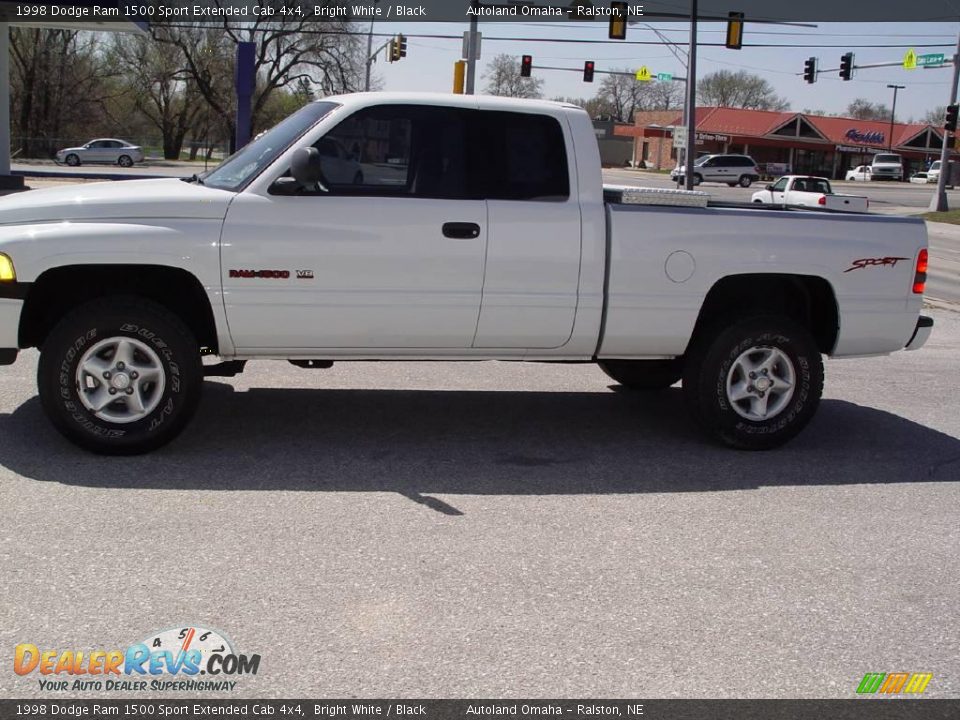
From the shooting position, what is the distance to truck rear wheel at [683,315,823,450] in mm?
6484

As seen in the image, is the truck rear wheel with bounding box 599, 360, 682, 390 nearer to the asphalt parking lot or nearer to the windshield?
the asphalt parking lot

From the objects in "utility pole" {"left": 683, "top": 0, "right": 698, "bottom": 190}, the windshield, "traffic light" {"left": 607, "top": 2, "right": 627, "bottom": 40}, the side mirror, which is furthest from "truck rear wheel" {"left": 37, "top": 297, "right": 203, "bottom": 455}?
"utility pole" {"left": 683, "top": 0, "right": 698, "bottom": 190}

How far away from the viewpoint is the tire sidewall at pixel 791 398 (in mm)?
6473

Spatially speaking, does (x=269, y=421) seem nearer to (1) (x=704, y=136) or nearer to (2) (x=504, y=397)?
(2) (x=504, y=397)

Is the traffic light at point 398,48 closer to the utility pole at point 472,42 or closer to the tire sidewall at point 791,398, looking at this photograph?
the utility pole at point 472,42

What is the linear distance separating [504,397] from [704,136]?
79.5 m

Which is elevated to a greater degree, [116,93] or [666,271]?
[116,93]

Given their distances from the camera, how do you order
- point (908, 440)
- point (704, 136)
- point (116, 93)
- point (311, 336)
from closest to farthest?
point (311, 336) → point (908, 440) → point (116, 93) → point (704, 136)

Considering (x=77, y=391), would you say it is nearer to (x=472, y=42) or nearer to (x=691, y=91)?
(x=472, y=42)

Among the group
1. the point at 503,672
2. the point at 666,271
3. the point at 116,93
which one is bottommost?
the point at 503,672

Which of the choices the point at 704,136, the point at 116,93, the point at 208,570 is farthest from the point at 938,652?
the point at 704,136

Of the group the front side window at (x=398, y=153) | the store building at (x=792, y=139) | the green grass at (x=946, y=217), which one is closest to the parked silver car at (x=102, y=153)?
the green grass at (x=946, y=217)

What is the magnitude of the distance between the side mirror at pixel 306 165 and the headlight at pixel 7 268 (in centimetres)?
153

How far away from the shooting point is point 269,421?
6.73 meters
